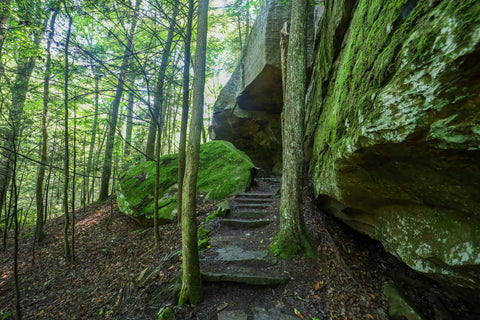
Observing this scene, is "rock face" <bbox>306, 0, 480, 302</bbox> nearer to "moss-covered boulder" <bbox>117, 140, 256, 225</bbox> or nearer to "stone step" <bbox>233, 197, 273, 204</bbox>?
"stone step" <bbox>233, 197, 273, 204</bbox>

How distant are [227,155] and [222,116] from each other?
606cm

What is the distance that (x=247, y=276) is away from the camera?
339cm

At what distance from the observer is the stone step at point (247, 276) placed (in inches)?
132

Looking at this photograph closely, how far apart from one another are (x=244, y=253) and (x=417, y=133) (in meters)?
3.60

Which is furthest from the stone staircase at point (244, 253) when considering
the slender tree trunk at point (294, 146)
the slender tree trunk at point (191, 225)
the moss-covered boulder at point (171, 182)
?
the moss-covered boulder at point (171, 182)

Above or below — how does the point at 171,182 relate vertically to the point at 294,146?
below

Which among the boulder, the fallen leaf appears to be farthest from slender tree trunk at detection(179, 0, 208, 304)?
the boulder

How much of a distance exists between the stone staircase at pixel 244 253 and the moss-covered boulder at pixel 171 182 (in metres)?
1.31

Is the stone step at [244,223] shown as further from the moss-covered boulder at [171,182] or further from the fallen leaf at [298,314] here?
the fallen leaf at [298,314]

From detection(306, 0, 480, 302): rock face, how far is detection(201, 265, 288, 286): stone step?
1995 millimetres

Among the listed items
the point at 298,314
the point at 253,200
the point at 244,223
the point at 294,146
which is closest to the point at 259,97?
the point at 253,200

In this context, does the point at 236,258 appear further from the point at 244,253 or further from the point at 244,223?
the point at 244,223

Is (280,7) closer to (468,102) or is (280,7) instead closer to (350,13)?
(350,13)

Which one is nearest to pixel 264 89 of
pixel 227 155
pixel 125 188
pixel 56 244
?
pixel 227 155
